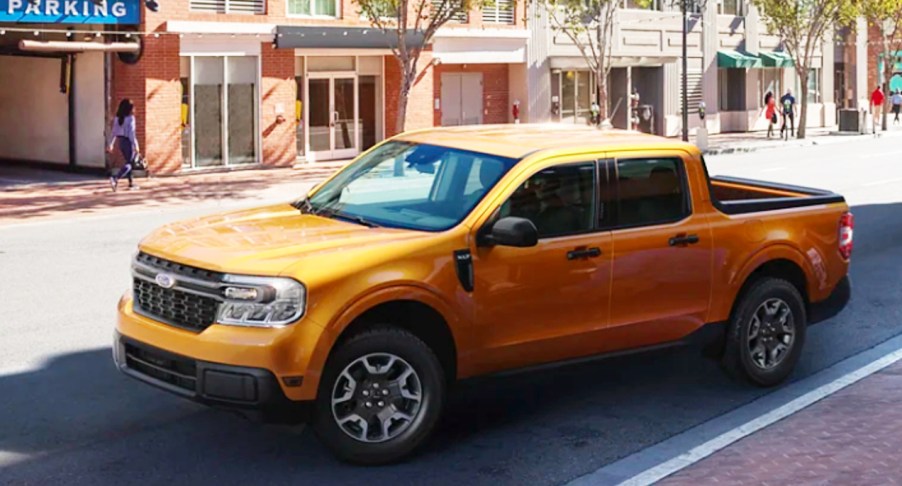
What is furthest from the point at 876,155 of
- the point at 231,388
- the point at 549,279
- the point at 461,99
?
the point at 231,388

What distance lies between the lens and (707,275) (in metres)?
8.39

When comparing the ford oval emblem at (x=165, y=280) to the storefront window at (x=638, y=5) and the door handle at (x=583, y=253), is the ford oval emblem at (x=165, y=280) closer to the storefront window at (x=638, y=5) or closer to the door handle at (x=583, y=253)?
the door handle at (x=583, y=253)

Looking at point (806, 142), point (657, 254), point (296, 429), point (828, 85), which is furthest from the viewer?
point (828, 85)

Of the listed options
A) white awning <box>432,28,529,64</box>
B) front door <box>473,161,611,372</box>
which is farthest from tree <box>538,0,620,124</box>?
front door <box>473,161,611,372</box>

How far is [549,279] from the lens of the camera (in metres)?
7.57

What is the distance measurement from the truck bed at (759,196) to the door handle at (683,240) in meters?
0.39

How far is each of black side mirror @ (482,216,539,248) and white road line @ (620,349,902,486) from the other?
54.7 inches

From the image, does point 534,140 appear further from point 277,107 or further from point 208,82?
point 277,107

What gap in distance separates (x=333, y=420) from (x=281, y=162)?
24885mm

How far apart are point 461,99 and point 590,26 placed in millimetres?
5701

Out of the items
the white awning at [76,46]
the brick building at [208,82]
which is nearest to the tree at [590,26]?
the brick building at [208,82]

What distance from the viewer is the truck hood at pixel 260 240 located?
673 centimetres

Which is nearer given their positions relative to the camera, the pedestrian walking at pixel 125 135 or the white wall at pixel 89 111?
the pedestrian walking at pixel 125 135

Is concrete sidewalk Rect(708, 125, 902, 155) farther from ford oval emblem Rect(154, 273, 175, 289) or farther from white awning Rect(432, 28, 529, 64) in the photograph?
ford oval emblem Rect(154, 273, 175, 289)
